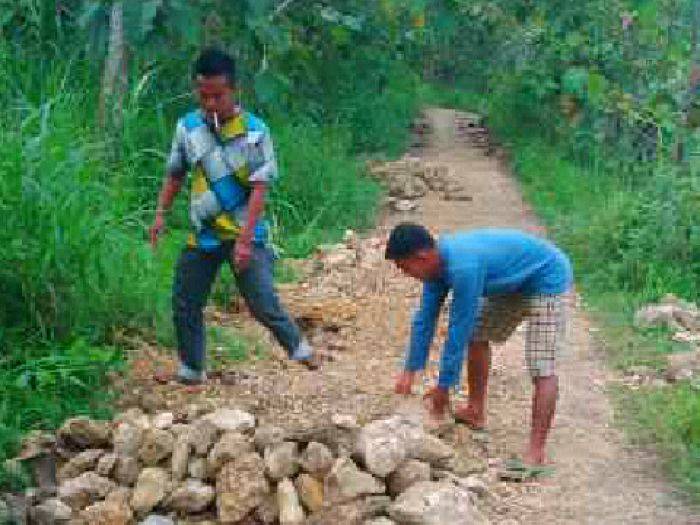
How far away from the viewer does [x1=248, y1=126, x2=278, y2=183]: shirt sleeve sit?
15.9 ft

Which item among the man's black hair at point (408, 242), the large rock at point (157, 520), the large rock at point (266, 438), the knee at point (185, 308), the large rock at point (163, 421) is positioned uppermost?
the man's black hair at point (408, 242)

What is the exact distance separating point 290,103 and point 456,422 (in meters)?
7.12

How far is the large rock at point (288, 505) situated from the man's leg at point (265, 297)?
1187 mm

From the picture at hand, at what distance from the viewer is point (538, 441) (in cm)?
464

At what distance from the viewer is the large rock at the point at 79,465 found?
13.9ft

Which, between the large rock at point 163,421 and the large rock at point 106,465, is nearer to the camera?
the large rock at point 106,465

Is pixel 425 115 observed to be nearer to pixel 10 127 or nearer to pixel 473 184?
pixel 473 184

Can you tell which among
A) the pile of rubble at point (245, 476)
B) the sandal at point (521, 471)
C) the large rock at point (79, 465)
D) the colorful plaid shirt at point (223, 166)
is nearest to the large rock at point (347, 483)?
the pile of rubble at point (245, 476)

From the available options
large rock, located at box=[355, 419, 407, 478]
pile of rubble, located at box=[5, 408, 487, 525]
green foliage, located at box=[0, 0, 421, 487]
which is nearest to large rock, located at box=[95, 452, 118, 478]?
pile of rubble, located at box=[5, 408, 487, 525]

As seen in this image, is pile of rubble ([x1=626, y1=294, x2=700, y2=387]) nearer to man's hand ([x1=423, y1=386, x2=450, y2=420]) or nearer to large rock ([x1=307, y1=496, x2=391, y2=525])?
man's hand ([x1=423, y1=386, x2=450, y2=420])

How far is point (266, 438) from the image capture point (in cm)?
416

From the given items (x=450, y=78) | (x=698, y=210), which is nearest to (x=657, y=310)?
(x=698, y=210)

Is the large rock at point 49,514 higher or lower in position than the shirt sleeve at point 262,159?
lower

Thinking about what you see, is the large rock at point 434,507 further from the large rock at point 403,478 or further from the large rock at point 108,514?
the large rock at point 108,514
